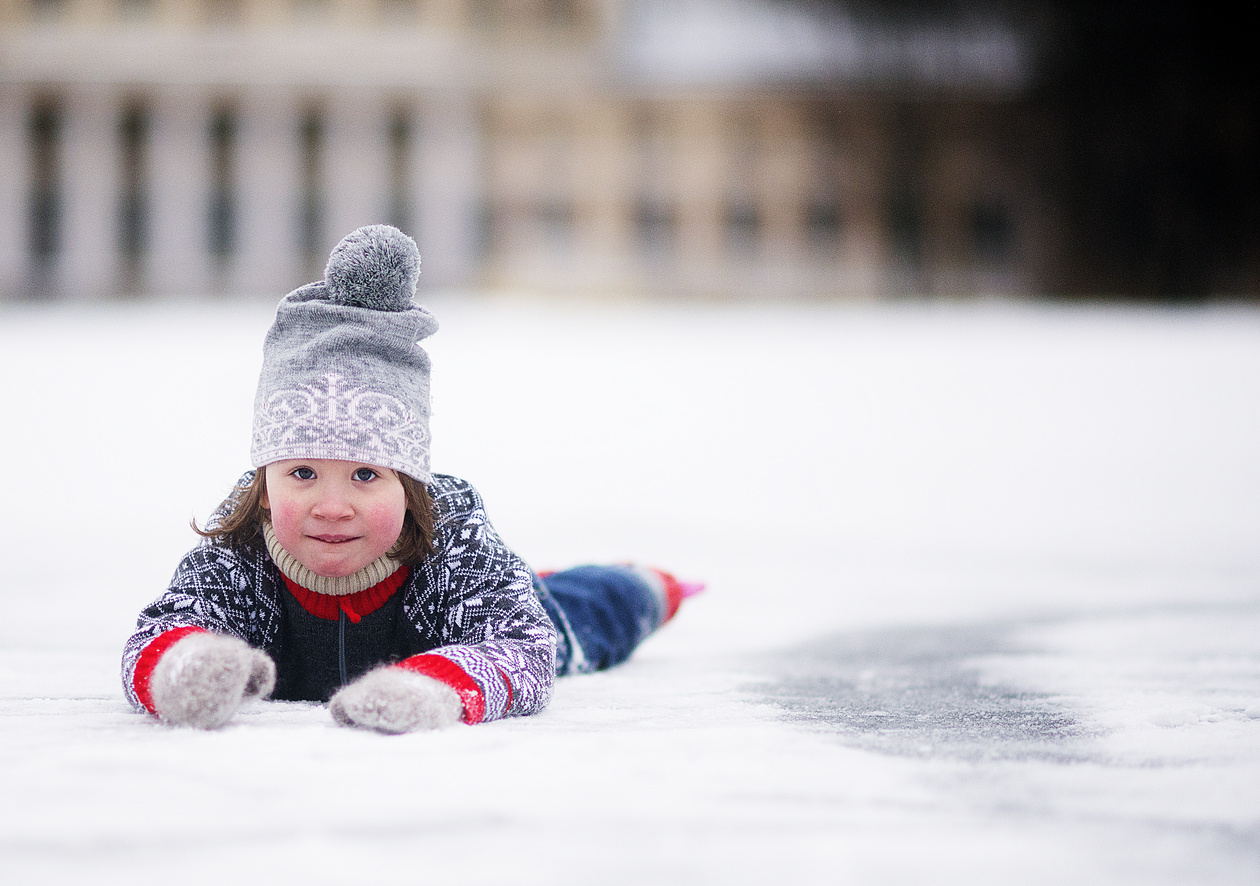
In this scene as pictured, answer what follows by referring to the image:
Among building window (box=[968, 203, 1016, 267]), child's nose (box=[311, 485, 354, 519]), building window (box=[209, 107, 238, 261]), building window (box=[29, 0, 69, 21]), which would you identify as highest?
building window (box=[29, 0, 69, 21])

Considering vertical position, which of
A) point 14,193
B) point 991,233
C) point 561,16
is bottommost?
point 991,233

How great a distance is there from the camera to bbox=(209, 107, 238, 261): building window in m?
19.6

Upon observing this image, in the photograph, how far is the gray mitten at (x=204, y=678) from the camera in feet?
3.60

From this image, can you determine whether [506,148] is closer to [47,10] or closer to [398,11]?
[398,11]

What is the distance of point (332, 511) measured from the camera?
1.19 meters

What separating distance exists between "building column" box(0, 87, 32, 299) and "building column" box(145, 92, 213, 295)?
2.00 meters

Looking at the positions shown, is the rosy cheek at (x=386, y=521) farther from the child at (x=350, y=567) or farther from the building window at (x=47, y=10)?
the building window at (x=47, y=10)

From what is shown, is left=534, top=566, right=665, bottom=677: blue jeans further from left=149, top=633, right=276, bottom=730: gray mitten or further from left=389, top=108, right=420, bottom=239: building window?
left=389, top=108, right=420, bottom=239: building window

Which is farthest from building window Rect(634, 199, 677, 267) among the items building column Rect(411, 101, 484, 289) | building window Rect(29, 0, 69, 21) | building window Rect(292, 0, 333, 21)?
building window Rect(29, 0, 69, 21)

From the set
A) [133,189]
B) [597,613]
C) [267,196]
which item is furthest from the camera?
[133,189]

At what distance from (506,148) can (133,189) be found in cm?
637

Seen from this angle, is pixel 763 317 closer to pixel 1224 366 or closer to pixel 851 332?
pixel 851 332

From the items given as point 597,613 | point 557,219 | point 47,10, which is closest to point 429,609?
point 597,613

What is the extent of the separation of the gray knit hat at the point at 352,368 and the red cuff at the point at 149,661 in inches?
7.9
